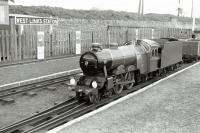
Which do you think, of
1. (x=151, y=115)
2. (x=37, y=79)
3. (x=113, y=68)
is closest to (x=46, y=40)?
(x=37, y=79)

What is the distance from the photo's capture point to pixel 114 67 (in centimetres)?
1061

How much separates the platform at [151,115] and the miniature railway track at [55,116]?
0.64m

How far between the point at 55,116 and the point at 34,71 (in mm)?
6951

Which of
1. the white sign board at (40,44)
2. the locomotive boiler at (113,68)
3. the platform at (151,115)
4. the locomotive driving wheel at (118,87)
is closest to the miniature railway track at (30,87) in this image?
the locomotive boiler at (113,68)

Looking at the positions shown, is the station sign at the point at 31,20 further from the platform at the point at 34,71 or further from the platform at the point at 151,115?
the platform at the point at 151,115

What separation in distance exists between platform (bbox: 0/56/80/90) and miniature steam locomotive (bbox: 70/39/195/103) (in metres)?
3.98

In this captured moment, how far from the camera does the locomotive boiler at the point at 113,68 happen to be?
9.89 m

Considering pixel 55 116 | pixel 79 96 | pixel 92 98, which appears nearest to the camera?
pixel 55 116

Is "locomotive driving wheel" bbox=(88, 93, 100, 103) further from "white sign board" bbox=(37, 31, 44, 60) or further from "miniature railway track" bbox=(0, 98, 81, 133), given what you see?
"white sign board" bbox=(37, 31, 44, 60)

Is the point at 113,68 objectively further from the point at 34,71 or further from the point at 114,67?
the point at 34,71

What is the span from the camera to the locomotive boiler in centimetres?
989

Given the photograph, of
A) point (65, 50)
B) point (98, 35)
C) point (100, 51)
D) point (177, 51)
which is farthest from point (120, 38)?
point (100, 51)

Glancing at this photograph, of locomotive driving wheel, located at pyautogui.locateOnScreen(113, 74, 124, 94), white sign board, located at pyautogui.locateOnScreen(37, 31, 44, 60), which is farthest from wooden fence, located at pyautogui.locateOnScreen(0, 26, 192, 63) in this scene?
locomotive driving wheel, located at pyautogui.locateOnScreen(113, 74, 124, 94)

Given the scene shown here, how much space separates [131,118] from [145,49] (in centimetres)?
531
